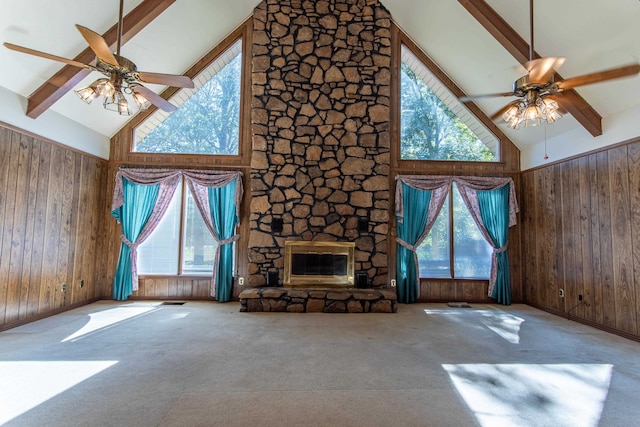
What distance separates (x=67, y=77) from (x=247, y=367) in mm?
4055

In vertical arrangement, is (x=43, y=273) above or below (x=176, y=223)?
below

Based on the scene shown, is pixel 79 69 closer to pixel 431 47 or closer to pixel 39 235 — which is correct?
pixel 39 235

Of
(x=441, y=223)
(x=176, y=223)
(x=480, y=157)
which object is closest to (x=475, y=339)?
(x=441, y=223)

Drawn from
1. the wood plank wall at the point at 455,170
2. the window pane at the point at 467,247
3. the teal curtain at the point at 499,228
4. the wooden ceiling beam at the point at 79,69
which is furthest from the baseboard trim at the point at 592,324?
the wooden ceiling beam at the point at 79,69

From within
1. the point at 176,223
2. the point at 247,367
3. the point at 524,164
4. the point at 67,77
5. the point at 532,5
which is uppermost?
the point at 532,5

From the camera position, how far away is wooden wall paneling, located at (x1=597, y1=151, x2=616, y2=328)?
3.82 m

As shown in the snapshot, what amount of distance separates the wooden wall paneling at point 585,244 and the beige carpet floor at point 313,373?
289mm

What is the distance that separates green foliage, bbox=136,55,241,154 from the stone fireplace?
213 cm

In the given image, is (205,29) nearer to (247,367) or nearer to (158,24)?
(158,24)

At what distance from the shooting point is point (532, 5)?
11.0 feet

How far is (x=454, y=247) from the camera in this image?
543 centimetres

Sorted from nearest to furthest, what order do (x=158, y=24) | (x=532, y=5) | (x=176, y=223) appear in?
(x=532, y=5)
(x=158, y=24)
(x=176, y=223)

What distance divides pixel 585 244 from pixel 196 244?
5.92 metres

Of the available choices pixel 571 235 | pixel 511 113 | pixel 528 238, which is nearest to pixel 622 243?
pixel 571 235
